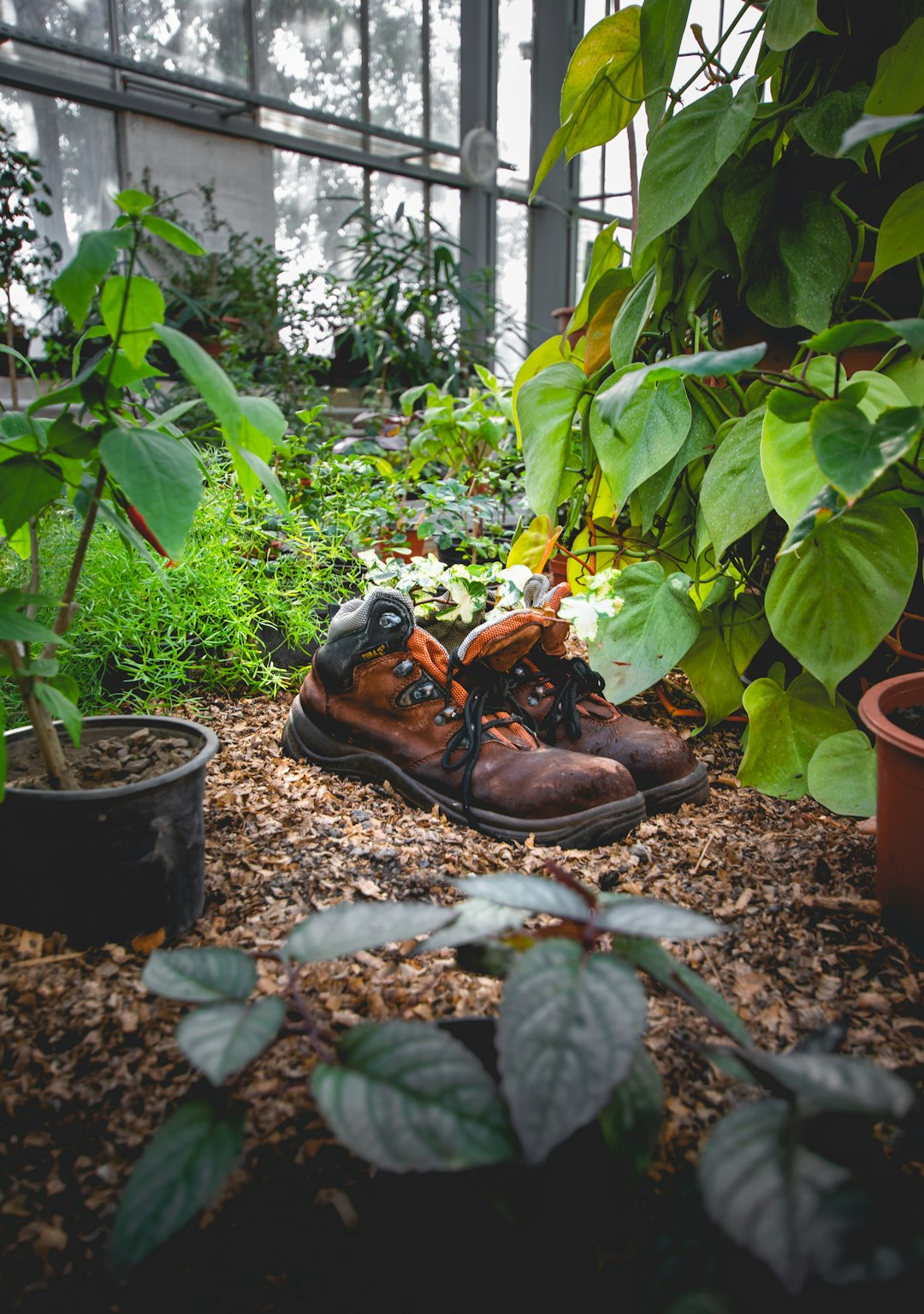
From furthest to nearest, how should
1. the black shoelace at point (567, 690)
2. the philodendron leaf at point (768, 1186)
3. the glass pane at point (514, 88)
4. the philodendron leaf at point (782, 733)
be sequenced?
1. the glass pane at point (514, 88)
2. the black shoelace at point (567, 690)
3. the philodendron leaf at point (782, 733)
4. the philodendron leaf at point (768, 1186)

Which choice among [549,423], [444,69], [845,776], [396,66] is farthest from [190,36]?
[845,776]

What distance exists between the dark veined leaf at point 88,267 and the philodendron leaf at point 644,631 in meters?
0.86

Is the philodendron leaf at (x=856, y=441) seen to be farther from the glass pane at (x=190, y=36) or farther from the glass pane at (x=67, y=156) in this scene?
the glass pane at (x=190, y=36)

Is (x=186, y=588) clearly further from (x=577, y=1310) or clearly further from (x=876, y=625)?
(x=577, y=1310)

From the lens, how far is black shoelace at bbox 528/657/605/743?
50.0 inches

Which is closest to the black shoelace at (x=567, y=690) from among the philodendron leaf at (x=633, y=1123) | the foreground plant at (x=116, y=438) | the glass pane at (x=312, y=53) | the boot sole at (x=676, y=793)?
the boot sole at (x=676, y=793)

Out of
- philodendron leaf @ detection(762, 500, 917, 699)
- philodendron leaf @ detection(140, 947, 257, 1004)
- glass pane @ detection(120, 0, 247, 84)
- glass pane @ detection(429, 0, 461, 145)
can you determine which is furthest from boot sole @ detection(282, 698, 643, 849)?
glass pane @ detection(429, 0, 461, 145)

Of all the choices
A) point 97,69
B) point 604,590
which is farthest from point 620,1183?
point 97,69

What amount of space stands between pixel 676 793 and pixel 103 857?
759 millimetres

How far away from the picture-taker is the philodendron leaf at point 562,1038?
0.36 metres

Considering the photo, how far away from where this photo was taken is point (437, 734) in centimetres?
118

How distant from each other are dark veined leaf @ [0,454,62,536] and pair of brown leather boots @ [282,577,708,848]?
608 mm

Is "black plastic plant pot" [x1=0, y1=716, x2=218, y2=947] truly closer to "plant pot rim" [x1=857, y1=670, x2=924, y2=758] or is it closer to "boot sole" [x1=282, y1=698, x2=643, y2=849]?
"boot sole" [x1=282, y1=698, x2=643, y2=849]

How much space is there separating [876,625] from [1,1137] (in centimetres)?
92
